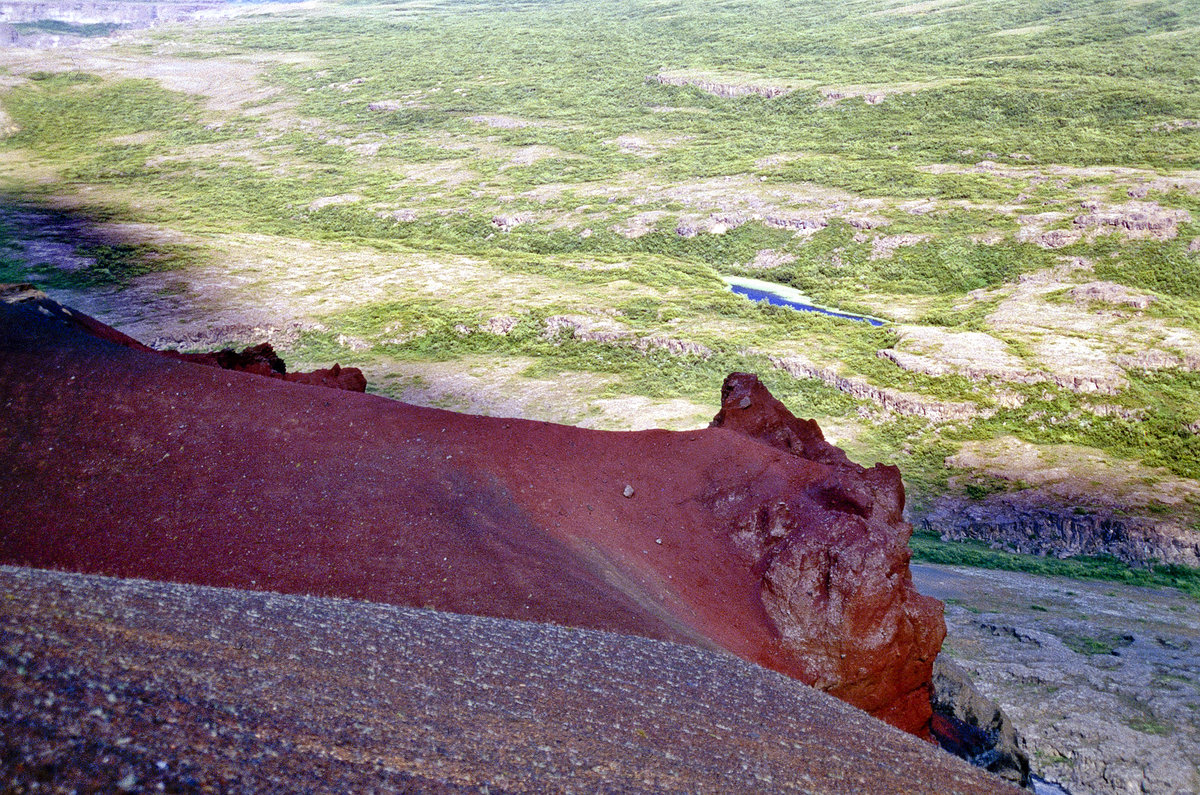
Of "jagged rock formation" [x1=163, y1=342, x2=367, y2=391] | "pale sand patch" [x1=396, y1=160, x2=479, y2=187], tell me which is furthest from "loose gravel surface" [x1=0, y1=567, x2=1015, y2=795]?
"pale sand patch" [x1=396, y1=160, x2=479, y2=187]

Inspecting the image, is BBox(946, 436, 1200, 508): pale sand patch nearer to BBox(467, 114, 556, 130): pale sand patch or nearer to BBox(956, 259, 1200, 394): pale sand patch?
BBox(956, 259, 1200, 394): pale sand patch

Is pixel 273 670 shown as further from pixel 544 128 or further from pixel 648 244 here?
pixel 544 128

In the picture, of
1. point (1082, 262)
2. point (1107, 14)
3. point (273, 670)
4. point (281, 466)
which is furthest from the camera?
point (1107, 14)

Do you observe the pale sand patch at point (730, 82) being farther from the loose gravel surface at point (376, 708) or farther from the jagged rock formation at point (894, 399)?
the loose gravel surface at point (376, 708)

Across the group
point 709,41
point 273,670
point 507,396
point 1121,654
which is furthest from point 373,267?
point 709,41

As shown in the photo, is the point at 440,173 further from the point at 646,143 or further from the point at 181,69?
the point at 181,69
